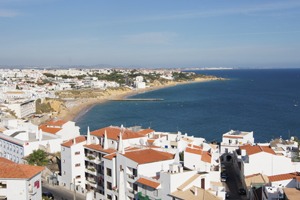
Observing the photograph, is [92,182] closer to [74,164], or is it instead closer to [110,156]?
[74,164]

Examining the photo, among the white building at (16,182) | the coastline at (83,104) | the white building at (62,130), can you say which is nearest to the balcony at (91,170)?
the white building at (16,182)

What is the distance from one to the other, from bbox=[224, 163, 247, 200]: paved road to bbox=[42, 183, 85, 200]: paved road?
419 inches

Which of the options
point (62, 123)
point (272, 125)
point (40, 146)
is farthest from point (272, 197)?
point (272, 125)

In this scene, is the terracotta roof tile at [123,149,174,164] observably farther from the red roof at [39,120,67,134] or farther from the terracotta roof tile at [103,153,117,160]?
the red roof at [39,120,67,134]

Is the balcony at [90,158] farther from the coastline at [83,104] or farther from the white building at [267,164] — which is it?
the coastline at [83,104]

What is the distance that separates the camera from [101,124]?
70.5m

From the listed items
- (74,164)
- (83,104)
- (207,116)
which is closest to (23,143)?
(74,164)

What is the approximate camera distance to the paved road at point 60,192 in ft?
95.0

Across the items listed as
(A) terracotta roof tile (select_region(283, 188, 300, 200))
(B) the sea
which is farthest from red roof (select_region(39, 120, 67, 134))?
(A) terracotta roof tile (select_region(283, 188, 300, 200))

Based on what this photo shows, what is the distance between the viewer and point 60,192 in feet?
101

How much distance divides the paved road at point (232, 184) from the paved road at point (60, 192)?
10631 millimetres

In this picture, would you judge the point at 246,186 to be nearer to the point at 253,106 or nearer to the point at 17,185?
the point at 17,185

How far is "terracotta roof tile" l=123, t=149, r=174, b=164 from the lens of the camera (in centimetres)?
2556

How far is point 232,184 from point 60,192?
13193 mm
